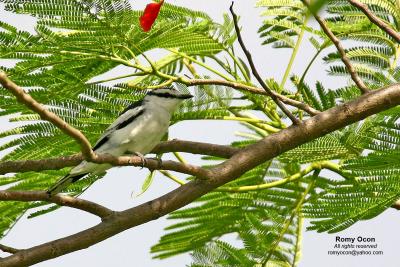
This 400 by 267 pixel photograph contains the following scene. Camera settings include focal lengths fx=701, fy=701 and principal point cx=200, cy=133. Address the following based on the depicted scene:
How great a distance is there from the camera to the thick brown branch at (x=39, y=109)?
2061 mm

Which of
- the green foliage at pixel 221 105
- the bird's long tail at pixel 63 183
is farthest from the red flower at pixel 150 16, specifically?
the bird's long tail at pixel 63 183

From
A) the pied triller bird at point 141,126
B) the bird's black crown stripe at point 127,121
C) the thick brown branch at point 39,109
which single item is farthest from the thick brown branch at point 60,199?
the bird's black crown stripe at point 127,121

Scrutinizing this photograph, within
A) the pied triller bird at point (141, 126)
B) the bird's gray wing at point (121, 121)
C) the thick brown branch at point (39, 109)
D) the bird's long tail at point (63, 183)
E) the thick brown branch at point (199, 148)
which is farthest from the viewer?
the pied triller bird at point (141, 126)

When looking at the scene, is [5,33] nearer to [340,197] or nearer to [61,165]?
[61,165]

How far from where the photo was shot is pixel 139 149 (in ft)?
15.4

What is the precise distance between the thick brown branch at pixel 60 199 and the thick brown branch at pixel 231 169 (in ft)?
0.19

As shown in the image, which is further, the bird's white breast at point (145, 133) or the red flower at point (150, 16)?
the bird's white breast at point (145, 133)

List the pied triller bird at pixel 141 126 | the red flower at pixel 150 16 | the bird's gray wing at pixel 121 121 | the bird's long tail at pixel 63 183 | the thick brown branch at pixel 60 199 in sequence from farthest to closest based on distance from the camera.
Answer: the pied triller bird at pixel 141 126
the bird's gray wing at pixel 121 121
the bird's long tail at pixel 63 183
the red flower at pixel 150 16
the thick brown branch at pixel 60 199

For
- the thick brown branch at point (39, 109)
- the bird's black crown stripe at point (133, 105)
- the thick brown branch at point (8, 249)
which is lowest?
the thick brown branch at point (8, 249)

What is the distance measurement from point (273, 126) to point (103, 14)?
50.2 inches

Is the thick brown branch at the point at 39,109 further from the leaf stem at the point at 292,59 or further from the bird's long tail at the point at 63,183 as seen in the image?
the leaf stem at the point at 292,59

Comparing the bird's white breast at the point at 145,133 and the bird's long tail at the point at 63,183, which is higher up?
the bird's white breast at the point at 145,133

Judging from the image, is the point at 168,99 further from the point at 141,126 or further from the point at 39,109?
the point at 39,109

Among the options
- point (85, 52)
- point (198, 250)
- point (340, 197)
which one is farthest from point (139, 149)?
point (340, 197)
